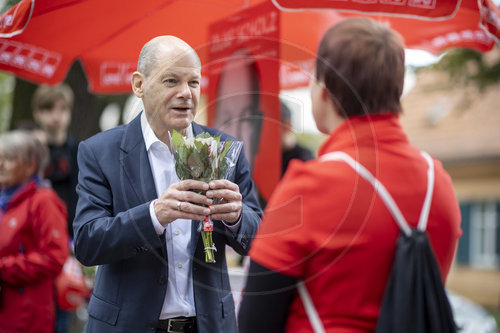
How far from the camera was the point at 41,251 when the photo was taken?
158 inches

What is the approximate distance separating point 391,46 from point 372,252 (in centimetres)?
64

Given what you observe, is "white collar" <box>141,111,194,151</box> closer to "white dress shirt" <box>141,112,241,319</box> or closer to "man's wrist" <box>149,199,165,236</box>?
"white dress shirt" <box>141,112,241,319</box>

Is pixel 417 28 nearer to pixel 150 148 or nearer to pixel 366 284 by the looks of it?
pixel 150 148

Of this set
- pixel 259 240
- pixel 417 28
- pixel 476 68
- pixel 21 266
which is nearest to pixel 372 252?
pixel 259 240

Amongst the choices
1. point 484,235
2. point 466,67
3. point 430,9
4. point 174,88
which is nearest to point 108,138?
point 174,88

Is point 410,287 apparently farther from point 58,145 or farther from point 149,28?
point 58,145

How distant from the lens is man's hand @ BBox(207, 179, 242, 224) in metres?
2.05

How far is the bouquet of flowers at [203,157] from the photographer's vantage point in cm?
203

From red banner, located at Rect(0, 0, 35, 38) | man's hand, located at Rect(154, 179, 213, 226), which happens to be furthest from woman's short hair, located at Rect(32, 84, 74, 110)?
man's hand, located at Rect(154, 179, 213, 226)

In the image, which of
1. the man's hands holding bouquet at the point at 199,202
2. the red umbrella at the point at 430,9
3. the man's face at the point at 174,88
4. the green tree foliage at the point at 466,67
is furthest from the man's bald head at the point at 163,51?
the green tree foliage at the point at 466,67

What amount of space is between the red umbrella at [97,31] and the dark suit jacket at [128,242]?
522 mm

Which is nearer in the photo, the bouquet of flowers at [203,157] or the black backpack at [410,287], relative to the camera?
the black backpack at [410,287]

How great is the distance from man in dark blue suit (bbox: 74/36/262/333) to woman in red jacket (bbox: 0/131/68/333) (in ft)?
5.62

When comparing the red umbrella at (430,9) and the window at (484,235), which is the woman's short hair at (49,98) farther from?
the window at (484,235)
